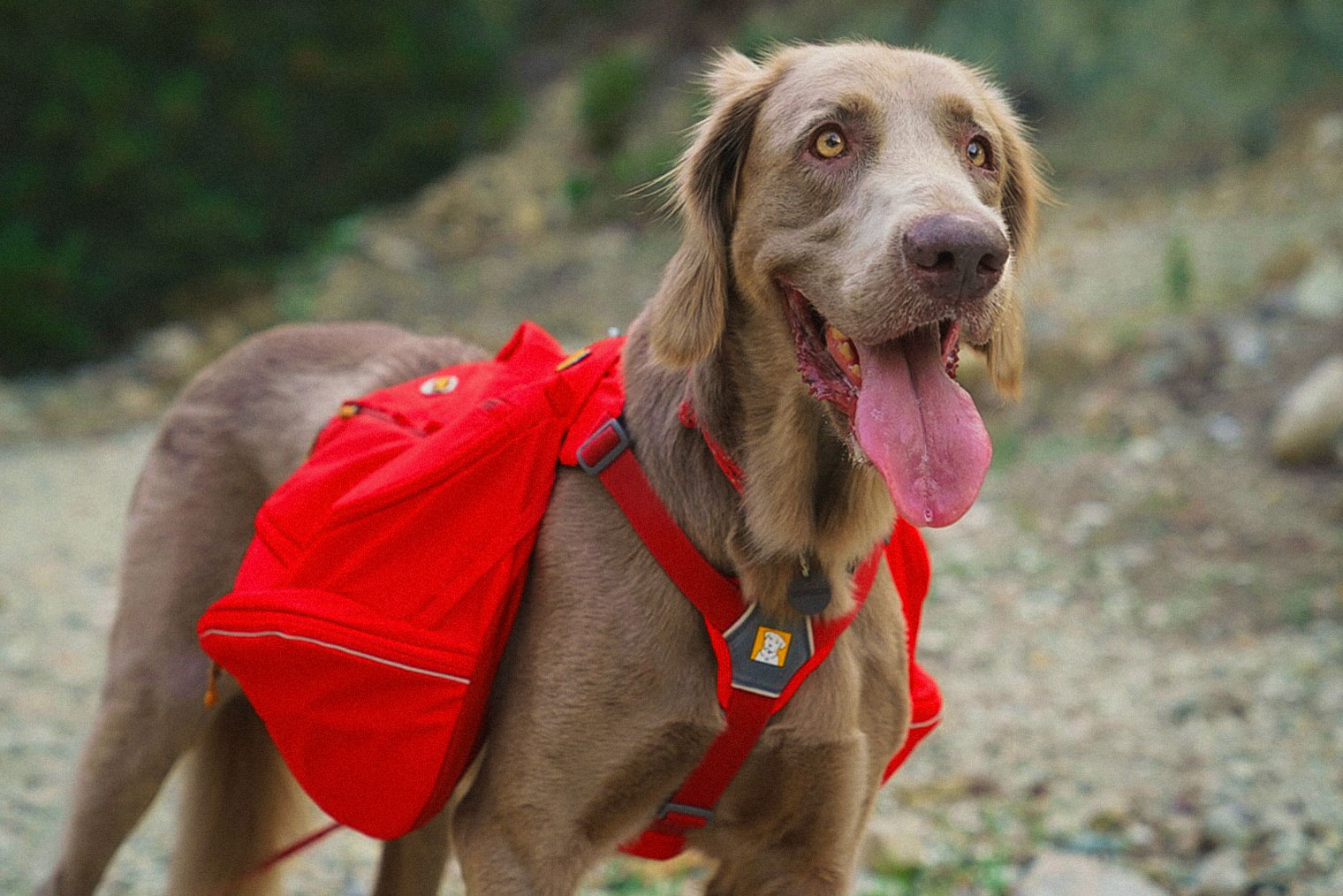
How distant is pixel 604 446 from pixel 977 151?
0.90 meters

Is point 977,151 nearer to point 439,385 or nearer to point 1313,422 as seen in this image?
point 439,385

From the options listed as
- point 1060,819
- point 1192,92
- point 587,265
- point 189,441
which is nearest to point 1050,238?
point 1192,92

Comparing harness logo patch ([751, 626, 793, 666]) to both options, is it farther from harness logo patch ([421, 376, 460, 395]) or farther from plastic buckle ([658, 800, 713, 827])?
harness logo patch ([421, 376, 460, 395])

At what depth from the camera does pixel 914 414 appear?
2.23 m

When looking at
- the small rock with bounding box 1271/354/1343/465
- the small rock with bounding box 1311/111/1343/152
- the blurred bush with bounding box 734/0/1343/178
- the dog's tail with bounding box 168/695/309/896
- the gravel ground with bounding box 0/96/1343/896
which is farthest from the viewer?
the blurred bush with bounding box 734/0/1343/178

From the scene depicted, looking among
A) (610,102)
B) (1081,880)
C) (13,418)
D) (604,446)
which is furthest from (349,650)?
(610,102)

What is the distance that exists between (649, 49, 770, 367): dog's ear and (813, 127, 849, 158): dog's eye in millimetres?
195

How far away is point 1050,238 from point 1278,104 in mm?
Result: 1873

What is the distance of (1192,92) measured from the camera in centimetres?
946

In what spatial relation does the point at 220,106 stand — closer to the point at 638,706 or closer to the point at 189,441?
the point at 189,441

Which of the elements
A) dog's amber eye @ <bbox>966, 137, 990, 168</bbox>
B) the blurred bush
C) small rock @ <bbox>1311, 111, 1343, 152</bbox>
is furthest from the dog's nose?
small rock @ <bbox>1311, 111, 1343, 152</bbox>

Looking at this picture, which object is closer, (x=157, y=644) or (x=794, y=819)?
(x=794, y=819)

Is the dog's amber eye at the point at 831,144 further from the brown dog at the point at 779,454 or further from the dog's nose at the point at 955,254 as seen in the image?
the dog's nose at the point at 955,254

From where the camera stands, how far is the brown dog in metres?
2.24
